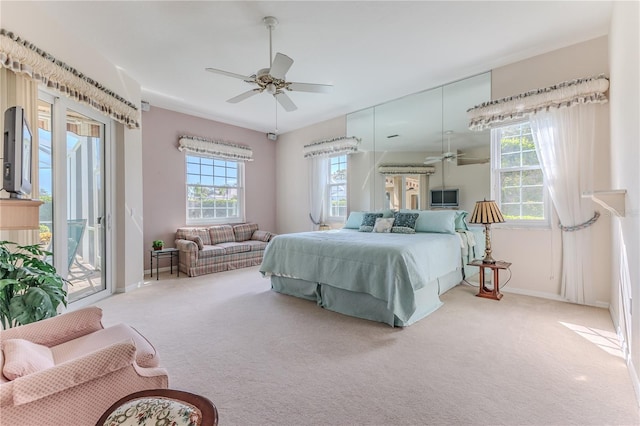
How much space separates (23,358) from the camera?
1249mm

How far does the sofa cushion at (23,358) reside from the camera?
1.16m

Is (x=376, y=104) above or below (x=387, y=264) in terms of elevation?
above

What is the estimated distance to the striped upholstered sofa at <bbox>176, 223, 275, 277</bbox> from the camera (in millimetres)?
4977

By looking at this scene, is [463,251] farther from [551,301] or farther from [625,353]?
[625,353]

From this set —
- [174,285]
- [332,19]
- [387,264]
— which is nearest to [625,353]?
[387,264]

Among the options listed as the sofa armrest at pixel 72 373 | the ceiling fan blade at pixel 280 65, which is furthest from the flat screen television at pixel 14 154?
the ceiling fan blade at pixel 280 65

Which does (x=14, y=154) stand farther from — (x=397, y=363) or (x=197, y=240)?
(x=197, y=240)

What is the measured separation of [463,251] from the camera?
4.03 metres

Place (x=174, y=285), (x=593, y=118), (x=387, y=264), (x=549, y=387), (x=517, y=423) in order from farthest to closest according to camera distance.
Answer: (x=174, y=285)
(x=593, y=118)
(x=387, y=264)
(x=549, y=387)
(x=517, y=423)

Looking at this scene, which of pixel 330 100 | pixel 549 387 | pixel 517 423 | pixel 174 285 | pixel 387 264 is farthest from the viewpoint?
pixel 330 100

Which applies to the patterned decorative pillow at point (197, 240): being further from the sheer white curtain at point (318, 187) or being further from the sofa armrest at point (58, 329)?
the sofa armrest at point (58, 329)

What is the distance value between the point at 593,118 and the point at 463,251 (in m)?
2.02

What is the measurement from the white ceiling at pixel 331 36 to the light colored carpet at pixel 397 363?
9.75 ft

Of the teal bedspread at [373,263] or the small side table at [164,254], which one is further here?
the small side table at [164,254]
